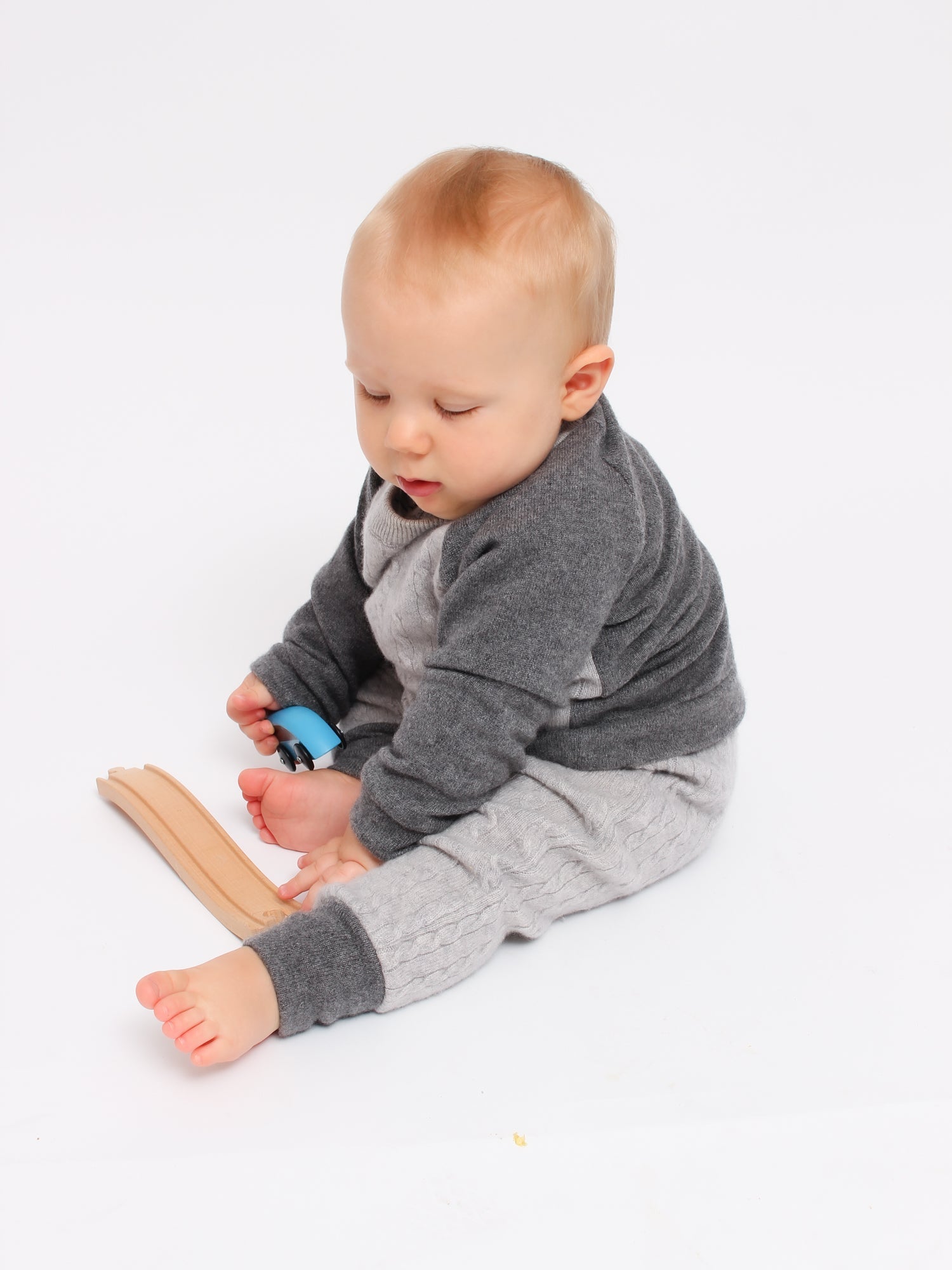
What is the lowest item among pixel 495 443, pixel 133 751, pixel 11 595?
pixel 133 751

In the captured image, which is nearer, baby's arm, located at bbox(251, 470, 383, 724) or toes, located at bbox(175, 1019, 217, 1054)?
toes, located at bbox(175, 1019, 217, 1054)

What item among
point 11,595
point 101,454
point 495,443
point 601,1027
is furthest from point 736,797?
point 101,454

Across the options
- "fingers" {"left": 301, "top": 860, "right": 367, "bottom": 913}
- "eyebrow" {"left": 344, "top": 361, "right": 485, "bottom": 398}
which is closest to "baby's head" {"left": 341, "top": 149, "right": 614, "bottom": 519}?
"eyebrow" {"left": 344, "top": 361, "right": 485, "bottom": 398}

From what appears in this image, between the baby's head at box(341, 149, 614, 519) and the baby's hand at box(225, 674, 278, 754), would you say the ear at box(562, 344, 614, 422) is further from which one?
the baby's hand at box(225, 674, 278, 754)

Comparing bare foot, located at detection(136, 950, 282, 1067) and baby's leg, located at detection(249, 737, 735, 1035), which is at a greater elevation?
bare foot, located at detection(136, 950, 282, 1067)

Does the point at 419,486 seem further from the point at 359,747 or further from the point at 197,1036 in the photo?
the point at 197,1036

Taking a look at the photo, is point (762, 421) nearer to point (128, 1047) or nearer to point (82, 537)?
point (82, 537)

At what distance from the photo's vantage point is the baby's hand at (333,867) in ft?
4.71

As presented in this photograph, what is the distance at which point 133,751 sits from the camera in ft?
5.69

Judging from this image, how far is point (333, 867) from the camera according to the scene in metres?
1.46

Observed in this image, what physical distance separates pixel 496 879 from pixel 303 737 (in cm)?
36

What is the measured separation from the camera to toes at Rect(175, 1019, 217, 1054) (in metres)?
1.20

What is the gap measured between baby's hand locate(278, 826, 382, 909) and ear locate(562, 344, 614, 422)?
1.66ft

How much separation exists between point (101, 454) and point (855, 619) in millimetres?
1299
